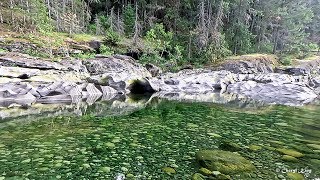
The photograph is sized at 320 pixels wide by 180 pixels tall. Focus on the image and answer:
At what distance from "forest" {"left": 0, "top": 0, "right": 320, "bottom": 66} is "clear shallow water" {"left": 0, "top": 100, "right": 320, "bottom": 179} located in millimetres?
18763

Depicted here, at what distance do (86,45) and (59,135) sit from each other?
850 inches

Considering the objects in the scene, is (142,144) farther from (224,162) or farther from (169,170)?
(224,162)

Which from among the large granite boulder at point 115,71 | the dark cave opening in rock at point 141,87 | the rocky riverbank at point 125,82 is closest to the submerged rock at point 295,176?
the rocky riverbank at point 125,82

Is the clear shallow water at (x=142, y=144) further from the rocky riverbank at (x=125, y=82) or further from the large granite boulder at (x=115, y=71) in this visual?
the large granite boulder at (x=115, y=71)

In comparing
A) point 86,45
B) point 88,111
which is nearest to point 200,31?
point 86,45

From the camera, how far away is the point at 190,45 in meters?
38.4

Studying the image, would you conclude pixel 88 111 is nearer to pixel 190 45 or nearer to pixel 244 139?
pixel 244 139

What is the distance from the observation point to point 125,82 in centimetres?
2328

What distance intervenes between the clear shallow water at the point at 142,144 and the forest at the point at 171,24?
739 inches

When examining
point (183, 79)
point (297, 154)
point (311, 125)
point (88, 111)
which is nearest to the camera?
point (297, 154)

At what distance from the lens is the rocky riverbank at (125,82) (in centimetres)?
1728

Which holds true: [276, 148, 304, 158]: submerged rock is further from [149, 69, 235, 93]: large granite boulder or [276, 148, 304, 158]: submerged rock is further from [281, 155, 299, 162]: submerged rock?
[149, 69, 235, 93]: large granite boulder

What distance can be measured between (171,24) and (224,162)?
3666 cm

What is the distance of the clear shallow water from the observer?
18.9 feet
